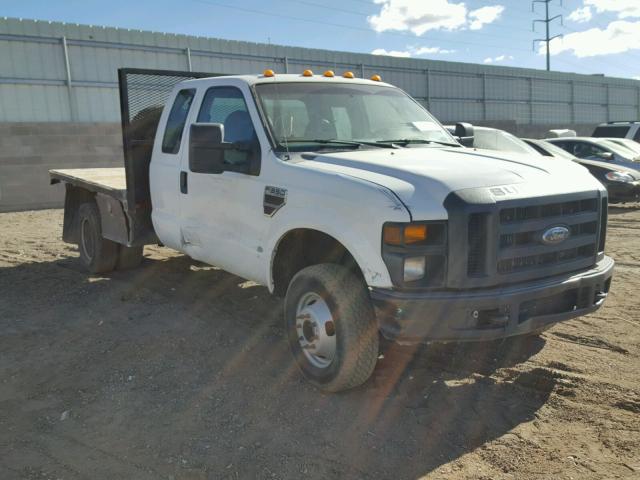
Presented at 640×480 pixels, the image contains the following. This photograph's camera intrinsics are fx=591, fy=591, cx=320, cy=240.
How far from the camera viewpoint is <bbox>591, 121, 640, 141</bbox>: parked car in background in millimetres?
16891

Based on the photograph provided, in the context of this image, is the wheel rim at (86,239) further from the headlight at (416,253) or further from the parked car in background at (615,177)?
the parked car in background at (615,177)

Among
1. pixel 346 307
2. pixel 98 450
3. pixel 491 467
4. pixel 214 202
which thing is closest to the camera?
pixel 491 467

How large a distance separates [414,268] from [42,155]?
13567mm

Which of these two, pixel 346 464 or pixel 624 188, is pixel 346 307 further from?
pixel 624 188

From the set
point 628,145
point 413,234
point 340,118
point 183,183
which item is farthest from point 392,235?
point 628,145

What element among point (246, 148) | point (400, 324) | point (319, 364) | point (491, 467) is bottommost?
point (491, 467)

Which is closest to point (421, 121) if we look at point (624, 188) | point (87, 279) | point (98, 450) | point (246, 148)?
point (246, 148)

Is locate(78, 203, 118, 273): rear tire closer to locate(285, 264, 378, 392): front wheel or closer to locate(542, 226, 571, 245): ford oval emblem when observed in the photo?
locate(285, 264, 378, 392): front wheel

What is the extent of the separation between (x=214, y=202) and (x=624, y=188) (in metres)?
10.5

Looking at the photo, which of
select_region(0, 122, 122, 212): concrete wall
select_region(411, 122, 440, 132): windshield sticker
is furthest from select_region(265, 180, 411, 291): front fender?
select_region(0, 122, 122, 212): concrete wall

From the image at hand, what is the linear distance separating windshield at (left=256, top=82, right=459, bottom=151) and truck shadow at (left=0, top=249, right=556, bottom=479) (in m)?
1.69

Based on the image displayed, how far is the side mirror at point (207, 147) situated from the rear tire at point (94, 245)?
3.18 m

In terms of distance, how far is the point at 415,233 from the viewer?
333cm

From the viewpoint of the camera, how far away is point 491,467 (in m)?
3.11
